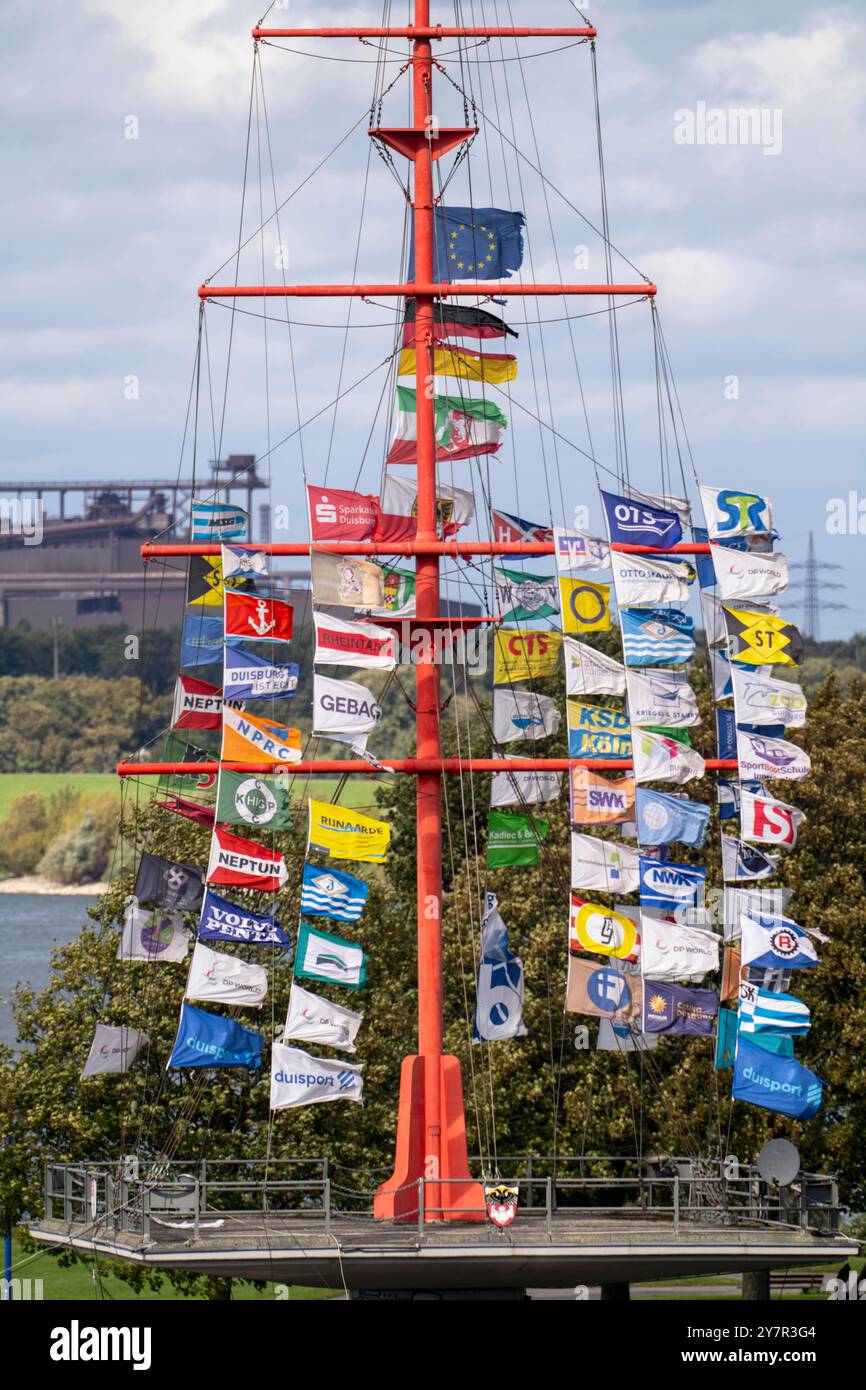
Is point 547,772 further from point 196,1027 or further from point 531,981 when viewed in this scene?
point 531,981

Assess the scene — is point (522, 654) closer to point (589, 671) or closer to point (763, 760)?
point (589, 671)

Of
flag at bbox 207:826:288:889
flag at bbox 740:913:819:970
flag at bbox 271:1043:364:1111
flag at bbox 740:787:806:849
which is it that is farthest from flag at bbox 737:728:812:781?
flag at bbox 271:1043:364:1111

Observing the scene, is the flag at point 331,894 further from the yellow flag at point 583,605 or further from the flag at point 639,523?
the flag at point 639,523

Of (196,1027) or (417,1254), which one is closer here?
(417,1254)

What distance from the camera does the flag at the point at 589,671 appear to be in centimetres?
3794

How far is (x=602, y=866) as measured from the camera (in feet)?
122

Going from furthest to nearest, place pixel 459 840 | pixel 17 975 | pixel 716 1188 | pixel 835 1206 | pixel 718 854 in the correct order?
pixel 17 975
pixel 459 840
pixel 718 854
pixel 716 1188
pixel 835 1206

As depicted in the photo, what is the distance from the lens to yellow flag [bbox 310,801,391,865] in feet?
120

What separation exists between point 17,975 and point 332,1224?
→ 71152 mm

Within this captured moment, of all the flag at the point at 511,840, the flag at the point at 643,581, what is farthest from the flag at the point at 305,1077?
the flag at the point at 643,581

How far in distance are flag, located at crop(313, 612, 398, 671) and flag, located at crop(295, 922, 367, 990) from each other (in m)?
4.29

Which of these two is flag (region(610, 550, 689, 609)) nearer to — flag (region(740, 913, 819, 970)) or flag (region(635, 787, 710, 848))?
flag (region(635, 787, 710, 848))

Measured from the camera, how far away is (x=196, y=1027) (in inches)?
1435
